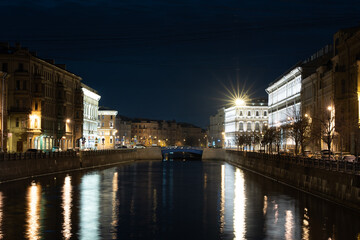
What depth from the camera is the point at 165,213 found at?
43.8 m

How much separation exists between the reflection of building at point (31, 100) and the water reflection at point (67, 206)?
20.6m

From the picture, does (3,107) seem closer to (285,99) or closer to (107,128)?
(285,99)

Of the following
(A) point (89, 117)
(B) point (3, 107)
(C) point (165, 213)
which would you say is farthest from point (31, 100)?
(A) point (89, 117)

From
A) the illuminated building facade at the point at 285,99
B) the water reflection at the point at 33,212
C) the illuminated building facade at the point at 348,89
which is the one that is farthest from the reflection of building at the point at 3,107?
the illuminated building facade at the point at 285,99

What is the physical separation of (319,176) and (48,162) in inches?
1475

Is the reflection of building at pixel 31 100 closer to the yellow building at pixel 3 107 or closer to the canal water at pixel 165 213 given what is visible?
the yellow building at pixel 3 107

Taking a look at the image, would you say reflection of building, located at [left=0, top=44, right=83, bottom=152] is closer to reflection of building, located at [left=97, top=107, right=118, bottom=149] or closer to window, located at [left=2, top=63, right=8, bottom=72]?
window, located at [left=2, top=63, right=8, bottom=72]

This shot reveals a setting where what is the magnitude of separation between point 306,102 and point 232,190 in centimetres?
5250

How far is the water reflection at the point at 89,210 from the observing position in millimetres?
34469

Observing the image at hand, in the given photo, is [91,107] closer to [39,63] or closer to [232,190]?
[39,63]

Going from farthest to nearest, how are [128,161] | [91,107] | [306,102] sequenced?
[91,107], [128,161], [306,102]

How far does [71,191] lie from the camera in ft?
188

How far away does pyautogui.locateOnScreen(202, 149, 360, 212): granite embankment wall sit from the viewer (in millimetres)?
40219

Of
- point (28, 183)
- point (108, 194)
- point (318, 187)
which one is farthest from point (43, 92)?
point (318, 187)
